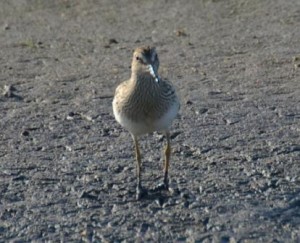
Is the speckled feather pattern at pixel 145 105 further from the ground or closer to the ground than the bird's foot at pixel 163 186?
further from the ground

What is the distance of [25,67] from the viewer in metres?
11.8

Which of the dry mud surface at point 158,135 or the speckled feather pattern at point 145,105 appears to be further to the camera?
the speckled feather pattern at point 145,105

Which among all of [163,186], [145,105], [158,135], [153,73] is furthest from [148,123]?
[158,135]

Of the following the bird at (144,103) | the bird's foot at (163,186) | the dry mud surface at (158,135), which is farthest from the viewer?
the bird's foot at (163,186)

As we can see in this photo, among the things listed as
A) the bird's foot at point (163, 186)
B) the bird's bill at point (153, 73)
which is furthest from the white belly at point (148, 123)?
the bird's foot at point (163, 186)

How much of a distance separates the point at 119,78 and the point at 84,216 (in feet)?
14.2

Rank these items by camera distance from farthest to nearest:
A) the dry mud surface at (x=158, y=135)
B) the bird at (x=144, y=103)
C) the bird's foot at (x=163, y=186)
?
the bird's foot at (x=163, y=186), the bird at (x=144, y=103), the dry mud surface at (x=158, y=135)

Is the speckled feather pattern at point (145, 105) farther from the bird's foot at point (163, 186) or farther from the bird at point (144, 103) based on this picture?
the bird's foot at point (163, 186)

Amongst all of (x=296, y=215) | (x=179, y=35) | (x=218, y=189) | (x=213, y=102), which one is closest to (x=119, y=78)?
(x=213, y=102)

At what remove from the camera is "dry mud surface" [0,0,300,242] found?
687cm

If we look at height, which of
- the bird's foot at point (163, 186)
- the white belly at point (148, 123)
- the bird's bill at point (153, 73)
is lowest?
the bird's foot at point (163, 186)

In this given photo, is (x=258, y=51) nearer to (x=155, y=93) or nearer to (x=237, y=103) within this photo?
(x=237, y=103)

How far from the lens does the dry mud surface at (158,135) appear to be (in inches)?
271

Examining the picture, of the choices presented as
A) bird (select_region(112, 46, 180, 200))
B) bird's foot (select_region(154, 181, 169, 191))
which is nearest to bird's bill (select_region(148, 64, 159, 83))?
bird (select_region(112, 46, 180, 200))
